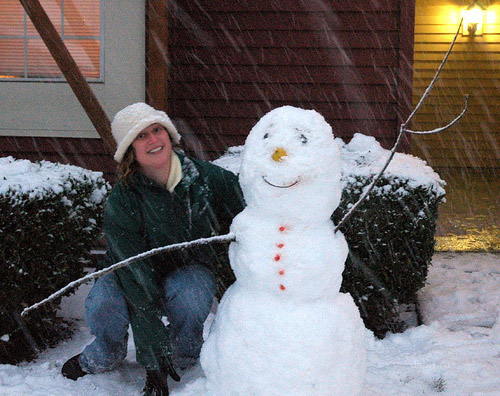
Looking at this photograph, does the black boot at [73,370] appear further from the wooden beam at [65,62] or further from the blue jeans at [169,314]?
the wooden beam at [65,62]

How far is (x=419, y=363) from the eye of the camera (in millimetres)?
3162

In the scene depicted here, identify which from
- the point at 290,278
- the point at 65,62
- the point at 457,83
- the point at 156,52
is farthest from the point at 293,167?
the point at 457,83

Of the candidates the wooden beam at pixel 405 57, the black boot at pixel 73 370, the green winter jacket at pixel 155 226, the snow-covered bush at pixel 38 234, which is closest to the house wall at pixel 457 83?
the wooden beam at pixel 405 57

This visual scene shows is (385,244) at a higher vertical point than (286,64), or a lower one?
lower

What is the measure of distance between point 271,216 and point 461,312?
8.19ft

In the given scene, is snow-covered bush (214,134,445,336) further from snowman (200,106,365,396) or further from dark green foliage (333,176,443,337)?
snowman (200,106,365,396)

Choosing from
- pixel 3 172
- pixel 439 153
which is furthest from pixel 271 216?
pixel 439 153

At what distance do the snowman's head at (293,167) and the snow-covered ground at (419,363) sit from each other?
93 cm

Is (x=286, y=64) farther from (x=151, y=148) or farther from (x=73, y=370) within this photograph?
(x=73, y=370)

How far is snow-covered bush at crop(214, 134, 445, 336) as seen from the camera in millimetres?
3395

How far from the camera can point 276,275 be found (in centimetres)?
199

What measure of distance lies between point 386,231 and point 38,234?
2019 millimetres

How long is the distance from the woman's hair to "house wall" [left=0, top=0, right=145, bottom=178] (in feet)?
9.32

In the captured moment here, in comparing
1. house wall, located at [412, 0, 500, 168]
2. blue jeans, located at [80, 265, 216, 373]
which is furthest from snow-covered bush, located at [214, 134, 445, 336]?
house wall, located at [412, 0, 500, 168]
